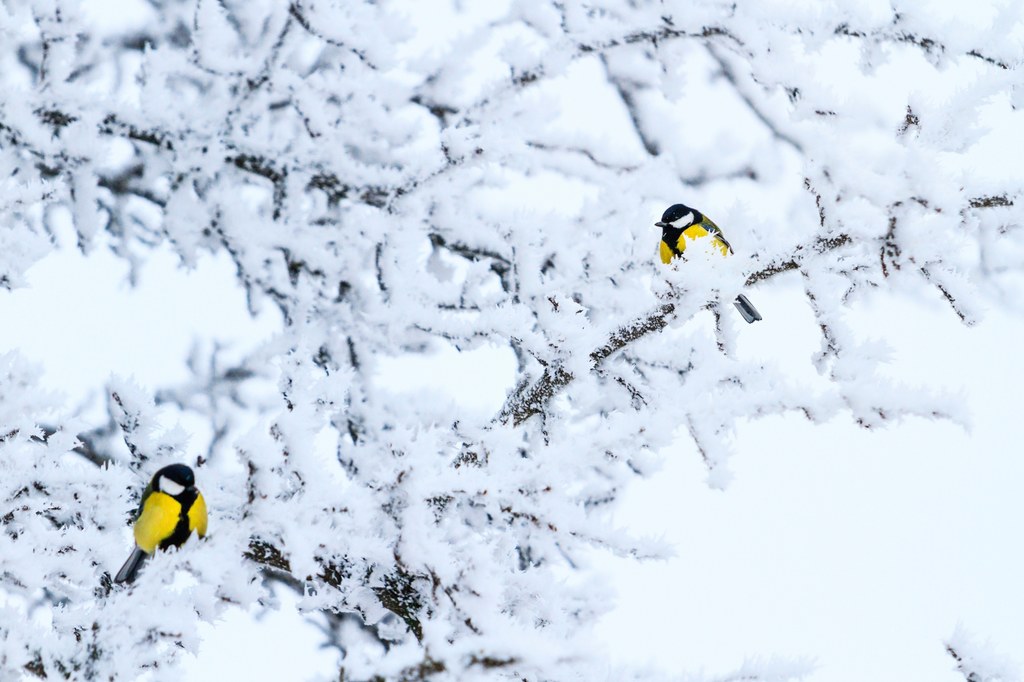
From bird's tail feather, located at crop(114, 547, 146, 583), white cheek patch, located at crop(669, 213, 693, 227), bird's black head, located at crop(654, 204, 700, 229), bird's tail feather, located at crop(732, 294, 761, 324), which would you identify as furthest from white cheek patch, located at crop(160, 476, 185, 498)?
white cheek patch, located at crop(669, 213, 693, 227)

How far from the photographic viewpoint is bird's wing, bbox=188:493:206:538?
2.81m

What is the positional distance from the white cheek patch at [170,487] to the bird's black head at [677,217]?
270cm

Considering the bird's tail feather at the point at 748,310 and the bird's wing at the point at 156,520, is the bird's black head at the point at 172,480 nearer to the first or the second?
the bird's wing at the point at 156,520

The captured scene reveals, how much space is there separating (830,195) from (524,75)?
170 centimetres

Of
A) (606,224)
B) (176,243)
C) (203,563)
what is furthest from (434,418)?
(203,563)

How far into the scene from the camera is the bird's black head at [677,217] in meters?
4.77

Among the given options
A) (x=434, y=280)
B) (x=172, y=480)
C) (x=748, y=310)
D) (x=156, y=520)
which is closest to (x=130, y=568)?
(x=156, y=520)

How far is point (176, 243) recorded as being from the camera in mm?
4375

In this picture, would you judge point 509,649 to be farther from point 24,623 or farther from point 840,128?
point 840,128

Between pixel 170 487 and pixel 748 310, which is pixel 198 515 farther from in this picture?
pixel 748 310

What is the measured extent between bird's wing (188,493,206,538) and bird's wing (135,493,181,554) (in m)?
0.05

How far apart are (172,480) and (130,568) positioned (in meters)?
0.26

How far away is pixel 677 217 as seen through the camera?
4.79 metres

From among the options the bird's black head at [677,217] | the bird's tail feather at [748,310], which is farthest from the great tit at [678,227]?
the bird's tail feather at [748,310]
